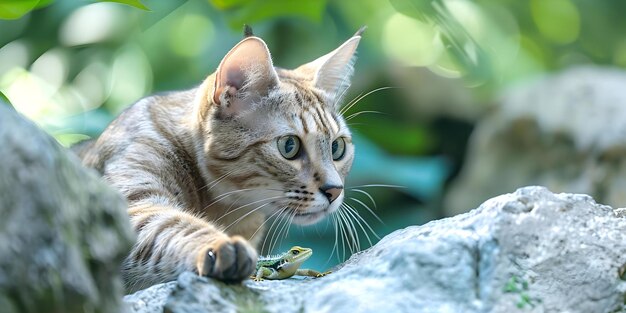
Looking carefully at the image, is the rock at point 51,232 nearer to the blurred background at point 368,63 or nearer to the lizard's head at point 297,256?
the lizard's head at point 297,256

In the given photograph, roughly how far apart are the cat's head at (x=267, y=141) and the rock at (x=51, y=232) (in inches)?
46.8

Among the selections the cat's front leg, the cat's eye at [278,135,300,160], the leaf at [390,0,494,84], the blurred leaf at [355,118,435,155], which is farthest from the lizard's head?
the blurred leaf at [355,118,435,155]

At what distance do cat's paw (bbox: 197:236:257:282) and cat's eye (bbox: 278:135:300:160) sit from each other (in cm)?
94

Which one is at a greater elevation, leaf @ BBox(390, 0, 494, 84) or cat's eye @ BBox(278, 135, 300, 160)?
leaf @ BBox(390, 0, 494, 84)

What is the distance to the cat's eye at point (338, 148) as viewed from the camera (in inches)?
111

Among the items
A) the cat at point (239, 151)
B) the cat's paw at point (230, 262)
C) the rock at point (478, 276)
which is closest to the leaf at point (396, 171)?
the cat at point (239, 151)

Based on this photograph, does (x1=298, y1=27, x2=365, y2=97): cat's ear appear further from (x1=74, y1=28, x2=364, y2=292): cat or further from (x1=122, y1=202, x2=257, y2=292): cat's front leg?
(x1=122, y1=202, x2=257, y2=292): cat's front leg

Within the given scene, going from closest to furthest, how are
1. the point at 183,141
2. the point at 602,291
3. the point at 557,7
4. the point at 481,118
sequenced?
1. the point at 602,291
2. the point at 183,141
3. the point at 481,118
4. the point at 557,7

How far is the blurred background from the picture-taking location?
14.9ft

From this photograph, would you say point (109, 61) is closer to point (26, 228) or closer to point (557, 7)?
point (557, 7)

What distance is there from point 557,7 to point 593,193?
2.02 meters

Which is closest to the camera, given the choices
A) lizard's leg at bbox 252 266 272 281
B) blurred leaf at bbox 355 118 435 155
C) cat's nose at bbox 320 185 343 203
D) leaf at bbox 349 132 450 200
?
lizard's leg at bbox 252 266 272 281

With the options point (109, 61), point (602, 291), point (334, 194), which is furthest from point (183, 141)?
point (109, 61)

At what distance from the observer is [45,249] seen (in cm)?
123
